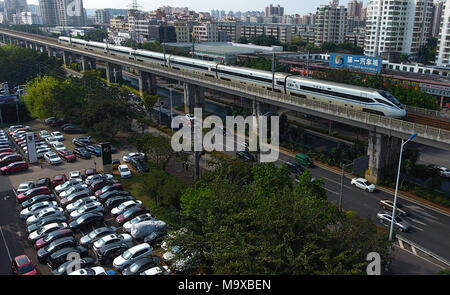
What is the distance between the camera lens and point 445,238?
2641 centimetres

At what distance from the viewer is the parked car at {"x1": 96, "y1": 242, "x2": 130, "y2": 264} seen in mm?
23641

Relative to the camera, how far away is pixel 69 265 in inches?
867

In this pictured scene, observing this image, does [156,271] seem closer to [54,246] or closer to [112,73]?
[54,246]

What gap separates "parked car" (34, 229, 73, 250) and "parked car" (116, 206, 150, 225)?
145 inches

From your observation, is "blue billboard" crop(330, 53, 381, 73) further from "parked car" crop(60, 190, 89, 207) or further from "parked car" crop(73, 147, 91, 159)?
"parked car" crop(60, 190, 89, 207)

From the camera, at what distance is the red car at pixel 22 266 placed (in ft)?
71.2

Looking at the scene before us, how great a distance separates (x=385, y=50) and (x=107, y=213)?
331 feet

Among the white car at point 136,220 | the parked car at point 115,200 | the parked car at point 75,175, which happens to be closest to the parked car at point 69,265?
the white car at point 136,220

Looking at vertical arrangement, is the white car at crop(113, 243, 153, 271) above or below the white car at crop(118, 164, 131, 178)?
below

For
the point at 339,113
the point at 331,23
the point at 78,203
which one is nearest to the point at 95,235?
the point at 78,203

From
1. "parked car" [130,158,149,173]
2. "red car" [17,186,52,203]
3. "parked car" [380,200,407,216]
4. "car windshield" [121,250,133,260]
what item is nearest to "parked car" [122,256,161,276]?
"car windshield" [121,250,133,260]

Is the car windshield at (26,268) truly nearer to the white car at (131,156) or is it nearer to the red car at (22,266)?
the red car at (22,266)

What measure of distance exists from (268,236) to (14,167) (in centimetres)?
3262
